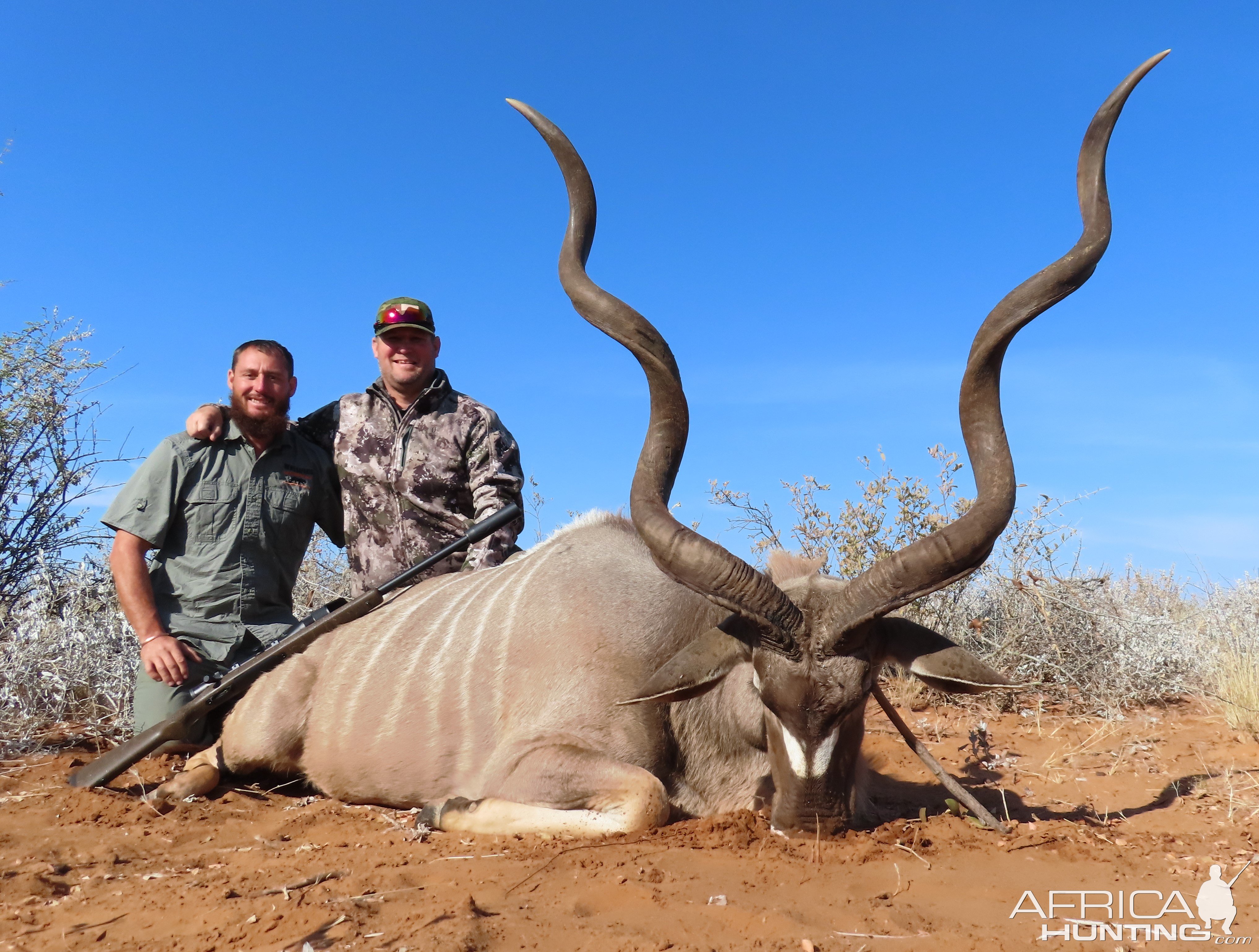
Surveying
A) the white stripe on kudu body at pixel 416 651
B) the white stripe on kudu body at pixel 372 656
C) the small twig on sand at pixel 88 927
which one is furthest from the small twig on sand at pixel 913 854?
the white stripe on kudu body at pixel 372 656

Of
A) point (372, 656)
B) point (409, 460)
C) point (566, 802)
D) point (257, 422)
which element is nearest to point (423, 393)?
point (409, 460)

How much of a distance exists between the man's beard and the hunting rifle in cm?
113

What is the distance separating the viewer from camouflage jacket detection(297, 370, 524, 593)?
5836 millimetres

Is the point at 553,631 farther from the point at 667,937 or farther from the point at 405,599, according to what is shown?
the point at 667,937

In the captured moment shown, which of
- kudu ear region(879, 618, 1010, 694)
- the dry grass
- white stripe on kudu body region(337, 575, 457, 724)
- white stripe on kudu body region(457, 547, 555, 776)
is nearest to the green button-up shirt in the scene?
white stripe on kudu body region(337, 575, 457, 724)

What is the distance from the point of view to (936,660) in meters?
3.29

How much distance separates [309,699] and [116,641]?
2446mm

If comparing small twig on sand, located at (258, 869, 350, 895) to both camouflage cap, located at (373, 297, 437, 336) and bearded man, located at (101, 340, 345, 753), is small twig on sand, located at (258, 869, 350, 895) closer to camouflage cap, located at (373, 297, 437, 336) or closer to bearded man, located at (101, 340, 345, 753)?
bearded man, located at (101, 340, 345, 753)

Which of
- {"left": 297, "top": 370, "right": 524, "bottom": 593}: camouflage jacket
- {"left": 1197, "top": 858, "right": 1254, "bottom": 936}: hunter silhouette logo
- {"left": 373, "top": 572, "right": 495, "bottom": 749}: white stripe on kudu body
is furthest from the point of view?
{"left": 297, "top": 370, "right": 524, "bottom": 593}: camouflage jacket

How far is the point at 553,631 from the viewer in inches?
161

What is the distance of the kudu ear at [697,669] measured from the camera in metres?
3.36

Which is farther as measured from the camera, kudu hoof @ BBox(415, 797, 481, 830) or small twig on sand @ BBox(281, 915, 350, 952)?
kudu hoof @ BBox(415, 797, 481, 830)

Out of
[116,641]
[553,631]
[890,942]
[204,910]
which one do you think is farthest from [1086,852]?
[116,641]

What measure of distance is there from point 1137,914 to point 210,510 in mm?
4780
